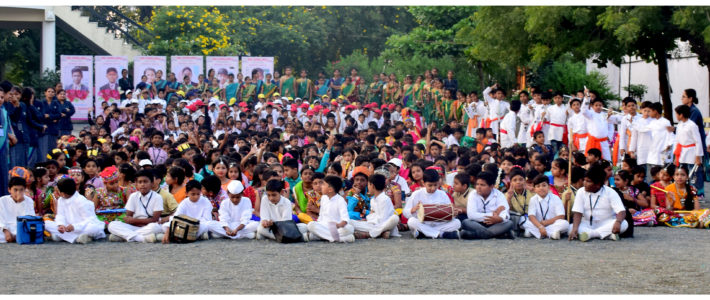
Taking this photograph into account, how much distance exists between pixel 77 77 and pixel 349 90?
7.14 m

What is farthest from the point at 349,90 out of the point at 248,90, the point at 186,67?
the point at 186,67

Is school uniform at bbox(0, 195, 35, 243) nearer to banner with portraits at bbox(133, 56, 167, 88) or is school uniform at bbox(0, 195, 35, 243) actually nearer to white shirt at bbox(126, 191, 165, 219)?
white shirt at bbox(126, 191, 165, 219)

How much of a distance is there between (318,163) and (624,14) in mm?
5087

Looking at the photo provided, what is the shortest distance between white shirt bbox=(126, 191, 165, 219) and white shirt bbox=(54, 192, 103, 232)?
0.37m

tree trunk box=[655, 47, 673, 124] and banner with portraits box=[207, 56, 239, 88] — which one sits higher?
banner with portraits box=[207, 56, 239, 88]

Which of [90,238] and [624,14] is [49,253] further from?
[624,14]

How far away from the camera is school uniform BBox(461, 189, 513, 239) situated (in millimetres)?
10297

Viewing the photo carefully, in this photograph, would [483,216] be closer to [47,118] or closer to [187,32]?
[47,118]

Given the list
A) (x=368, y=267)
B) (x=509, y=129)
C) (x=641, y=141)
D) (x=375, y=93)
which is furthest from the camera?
(x=375, y=93)

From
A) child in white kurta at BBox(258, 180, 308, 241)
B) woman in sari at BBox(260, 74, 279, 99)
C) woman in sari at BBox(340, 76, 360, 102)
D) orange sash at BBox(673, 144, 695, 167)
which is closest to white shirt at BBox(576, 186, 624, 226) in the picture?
child in white kurta at BBox(258, 180, 308, 241)

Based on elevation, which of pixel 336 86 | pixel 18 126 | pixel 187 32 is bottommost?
pixel 18 126

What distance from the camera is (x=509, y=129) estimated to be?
17.5 metres

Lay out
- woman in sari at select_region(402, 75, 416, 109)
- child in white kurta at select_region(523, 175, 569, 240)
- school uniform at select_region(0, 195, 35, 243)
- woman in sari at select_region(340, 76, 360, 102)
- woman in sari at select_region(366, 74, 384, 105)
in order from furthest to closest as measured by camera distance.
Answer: woman in sari at select_region(340, 76, 360, 102), woman in sari at select_region(366, 74, 384, 105), woman in sari at select_region(402, 75, 416, 109), child in white kurta at select_region(523, 175, 569, 240), school uniform at select_region(0, 195, 35, 243)

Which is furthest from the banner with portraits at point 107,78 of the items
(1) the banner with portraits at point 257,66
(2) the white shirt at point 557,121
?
(2) the white shirt at point 557,121
